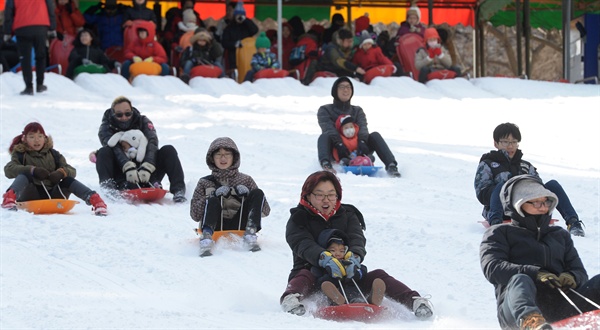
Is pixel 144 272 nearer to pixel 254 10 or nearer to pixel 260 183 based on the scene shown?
pixel 260 183

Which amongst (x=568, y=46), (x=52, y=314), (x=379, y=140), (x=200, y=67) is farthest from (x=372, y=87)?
(x=52, y=314)

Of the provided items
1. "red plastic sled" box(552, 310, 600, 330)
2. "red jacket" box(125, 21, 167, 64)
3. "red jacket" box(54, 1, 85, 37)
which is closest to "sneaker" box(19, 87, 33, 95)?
"red jacket" box(125, 21, 167, 64)

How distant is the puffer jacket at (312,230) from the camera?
5758 mm

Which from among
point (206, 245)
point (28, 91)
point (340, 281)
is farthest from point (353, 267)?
point (28, 91)

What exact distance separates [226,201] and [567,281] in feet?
10.1

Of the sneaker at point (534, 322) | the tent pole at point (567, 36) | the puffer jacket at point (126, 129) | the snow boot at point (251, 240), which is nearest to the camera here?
the sneaker at point (534, 322)

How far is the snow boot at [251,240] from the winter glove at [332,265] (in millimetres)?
1589

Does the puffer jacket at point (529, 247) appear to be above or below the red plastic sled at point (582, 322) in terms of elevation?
above

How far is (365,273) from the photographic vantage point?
568cm

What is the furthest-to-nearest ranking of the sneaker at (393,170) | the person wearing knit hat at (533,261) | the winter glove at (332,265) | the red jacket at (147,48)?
the red jacket at (147,48), the sneaker at (393,170), the winter glove at (332,265), the person wearing knit hat at (533,261)

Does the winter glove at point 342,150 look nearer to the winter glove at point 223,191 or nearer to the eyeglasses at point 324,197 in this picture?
the winter glove at point 223,191

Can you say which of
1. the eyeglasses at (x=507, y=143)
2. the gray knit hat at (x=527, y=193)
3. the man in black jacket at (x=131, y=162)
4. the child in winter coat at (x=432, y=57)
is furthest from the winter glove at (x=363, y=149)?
the child in winter coat at (x=432, y=57)

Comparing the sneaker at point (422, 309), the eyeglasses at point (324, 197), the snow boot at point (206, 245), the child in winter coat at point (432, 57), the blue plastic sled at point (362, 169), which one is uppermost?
the child in winter coat at point (432, 57)

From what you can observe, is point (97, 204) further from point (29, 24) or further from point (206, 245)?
point (29, 24)
